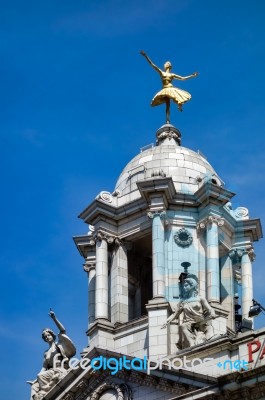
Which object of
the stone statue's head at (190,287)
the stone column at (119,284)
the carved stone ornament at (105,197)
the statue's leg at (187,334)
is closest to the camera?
the statue's leg at (187,334)

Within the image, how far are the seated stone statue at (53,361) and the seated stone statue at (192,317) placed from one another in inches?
163

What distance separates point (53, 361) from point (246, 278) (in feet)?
32.7

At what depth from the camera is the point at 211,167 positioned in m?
66.1

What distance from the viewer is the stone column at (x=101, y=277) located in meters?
61.2

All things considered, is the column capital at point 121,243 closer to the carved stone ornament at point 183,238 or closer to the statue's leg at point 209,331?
the carved stone ornament at point 183,238

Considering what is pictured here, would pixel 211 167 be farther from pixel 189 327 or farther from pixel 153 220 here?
pixel 189 327

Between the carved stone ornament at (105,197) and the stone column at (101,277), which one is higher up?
the carved stone ornament at (105,197)

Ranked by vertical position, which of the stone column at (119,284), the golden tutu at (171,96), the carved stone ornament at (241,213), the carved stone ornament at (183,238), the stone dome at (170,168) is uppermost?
the golden tutu at (171,96)

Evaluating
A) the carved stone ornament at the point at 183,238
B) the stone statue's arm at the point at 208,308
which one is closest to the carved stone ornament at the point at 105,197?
the carved stone ornament at the point at 183,238

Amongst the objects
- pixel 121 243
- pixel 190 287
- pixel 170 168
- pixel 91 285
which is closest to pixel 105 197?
pixel 121 243

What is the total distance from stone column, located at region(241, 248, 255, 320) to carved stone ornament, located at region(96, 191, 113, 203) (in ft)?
20.6

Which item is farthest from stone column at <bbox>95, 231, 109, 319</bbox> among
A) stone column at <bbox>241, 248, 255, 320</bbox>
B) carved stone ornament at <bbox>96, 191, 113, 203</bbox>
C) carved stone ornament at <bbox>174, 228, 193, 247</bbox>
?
stone column at <bbox>241, 248, 255, 320</bbox>

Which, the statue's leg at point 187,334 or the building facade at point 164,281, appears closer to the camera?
the building facade at point 164,281

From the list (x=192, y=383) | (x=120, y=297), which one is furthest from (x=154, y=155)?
(x=192, y=383)
